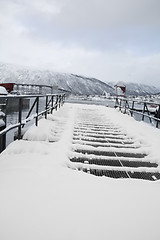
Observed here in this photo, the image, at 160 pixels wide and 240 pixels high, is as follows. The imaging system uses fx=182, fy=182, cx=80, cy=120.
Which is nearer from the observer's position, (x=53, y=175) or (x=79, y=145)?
(x=53, y=175)

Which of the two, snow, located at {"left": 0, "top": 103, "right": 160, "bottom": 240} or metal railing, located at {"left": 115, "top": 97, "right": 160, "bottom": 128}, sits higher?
metal railing, located at {"left": 115, "top": 97, "right": 160, "bottom": 128}

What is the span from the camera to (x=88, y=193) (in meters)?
2.02

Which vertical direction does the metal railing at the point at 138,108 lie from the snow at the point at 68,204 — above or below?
above

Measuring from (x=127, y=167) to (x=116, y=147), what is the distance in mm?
1162

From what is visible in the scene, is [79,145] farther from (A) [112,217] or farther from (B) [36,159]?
(A) [112,217]

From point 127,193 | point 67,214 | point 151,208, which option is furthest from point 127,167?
point 67,214

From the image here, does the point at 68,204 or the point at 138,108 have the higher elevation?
the point at 138,108

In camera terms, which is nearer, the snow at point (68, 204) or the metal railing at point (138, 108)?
the snow at point (68, 204)

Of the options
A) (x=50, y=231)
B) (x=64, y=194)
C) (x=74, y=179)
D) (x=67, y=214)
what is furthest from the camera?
(x=74, y=179)

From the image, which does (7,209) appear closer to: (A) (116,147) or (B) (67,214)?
(B) (67,214)

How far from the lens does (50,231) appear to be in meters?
1.47

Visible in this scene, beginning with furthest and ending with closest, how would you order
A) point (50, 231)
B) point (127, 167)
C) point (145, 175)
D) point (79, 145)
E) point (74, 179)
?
point (79, 145) → point (127, 167) → point (145, 175) → point (74, 179) → point (50, 231)

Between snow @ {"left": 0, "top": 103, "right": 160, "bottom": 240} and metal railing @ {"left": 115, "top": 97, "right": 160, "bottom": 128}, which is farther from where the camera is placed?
metal railing @ {"left": 115, "top": 97, "right": 160, "bottom": 128}

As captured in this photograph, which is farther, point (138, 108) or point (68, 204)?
point (138, 108)
